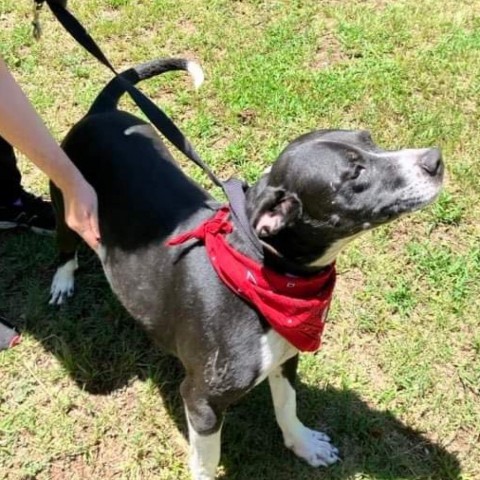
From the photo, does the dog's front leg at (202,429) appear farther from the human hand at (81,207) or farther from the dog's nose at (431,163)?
the dog's nose at (431,163)

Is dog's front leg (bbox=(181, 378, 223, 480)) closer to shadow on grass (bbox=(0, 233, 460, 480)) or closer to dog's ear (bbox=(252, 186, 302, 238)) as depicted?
shadow on grass (bbox=(0, 233, 460, 480))

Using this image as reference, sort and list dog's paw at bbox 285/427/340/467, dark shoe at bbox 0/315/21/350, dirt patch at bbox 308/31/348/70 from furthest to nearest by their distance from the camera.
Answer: dirt patch at bbox 308/31/348/70
dark shoe at bbox 0/315/21/350
dog's paw at bbox 285/427/340/467

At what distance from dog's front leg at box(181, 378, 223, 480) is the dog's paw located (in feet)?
1.41

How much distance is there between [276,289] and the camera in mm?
2801

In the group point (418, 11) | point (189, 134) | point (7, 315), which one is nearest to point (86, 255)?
point (7, 315)

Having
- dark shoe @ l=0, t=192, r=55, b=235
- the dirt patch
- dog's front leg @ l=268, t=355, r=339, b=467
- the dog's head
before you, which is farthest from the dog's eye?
the dirt patch

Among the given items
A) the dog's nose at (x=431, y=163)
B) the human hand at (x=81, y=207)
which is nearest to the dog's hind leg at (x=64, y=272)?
the human hand at (x=81, y=207)

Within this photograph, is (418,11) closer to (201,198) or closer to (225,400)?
(201,198)

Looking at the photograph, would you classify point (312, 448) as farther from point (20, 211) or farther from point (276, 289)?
point (20, 211)

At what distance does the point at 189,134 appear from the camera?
499cm

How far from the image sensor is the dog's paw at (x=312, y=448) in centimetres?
350

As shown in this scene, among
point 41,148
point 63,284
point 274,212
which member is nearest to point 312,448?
point 274,212

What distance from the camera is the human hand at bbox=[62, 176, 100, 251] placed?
313 centimetres

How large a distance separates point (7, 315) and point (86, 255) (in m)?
0.55
